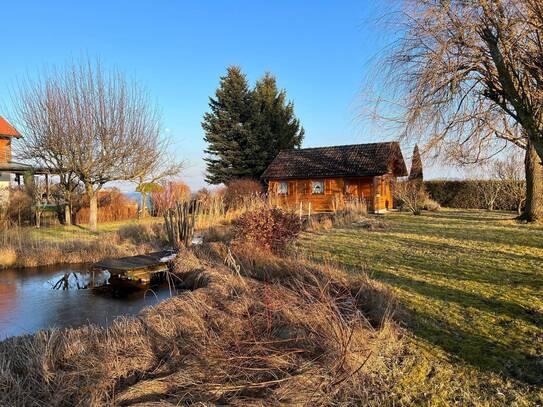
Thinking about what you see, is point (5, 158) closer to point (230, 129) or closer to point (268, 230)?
point (230, 129)

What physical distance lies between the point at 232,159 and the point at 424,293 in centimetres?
2630

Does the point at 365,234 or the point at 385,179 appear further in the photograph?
the point at 385,179

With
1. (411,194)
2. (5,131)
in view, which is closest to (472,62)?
(411,194)

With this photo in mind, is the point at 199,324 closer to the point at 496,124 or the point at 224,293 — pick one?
the point at 224,293

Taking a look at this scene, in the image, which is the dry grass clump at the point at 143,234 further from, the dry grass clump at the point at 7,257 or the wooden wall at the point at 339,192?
the wooden wall at the point at 339,192

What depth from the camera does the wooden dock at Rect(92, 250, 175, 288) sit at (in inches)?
331

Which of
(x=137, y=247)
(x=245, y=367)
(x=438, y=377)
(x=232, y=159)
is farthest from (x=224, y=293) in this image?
(x=232, y=159)

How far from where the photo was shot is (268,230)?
8.74 m

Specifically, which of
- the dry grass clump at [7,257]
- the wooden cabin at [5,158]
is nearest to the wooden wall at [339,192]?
the wooden cabin at [5,158]

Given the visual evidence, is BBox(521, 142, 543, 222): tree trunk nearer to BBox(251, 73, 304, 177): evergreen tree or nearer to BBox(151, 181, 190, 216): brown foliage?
BBox(151, 181, 190, 216): brown foliage

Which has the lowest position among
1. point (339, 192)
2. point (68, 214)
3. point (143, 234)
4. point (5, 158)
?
point (143, 234)

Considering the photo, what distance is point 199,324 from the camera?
4516 millimetres

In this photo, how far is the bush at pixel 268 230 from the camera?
28.4ft

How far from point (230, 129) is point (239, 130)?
1.02 meters
